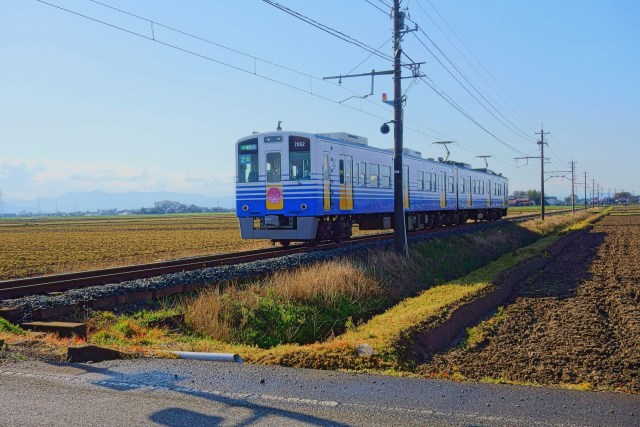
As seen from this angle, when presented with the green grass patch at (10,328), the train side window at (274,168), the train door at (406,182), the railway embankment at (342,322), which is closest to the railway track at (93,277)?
the railway embankment at (342,322)

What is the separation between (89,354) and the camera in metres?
7.30

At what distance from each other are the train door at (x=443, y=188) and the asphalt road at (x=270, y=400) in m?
26.9

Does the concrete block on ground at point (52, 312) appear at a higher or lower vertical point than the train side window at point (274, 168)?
lower

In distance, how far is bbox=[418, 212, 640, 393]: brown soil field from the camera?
762 cm

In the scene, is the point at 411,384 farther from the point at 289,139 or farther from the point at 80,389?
the point at 289,139

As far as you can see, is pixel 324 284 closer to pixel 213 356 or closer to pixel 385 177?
pixel 213 356

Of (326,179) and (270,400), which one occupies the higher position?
(326,179)

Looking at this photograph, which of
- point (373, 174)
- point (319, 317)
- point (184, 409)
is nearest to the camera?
point (184, 409)

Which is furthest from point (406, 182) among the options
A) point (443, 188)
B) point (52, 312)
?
point (52, 312)

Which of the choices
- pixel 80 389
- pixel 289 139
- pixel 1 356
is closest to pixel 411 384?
pixel 80 389

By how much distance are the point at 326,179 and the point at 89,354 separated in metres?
13.1

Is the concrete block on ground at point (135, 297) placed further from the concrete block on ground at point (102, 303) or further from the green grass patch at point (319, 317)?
the green grass patch at point (319, 317)

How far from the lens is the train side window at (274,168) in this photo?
65.3 feet

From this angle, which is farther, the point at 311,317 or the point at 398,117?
the point at 398,117
